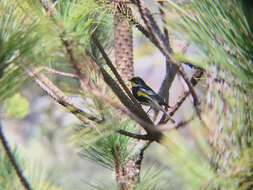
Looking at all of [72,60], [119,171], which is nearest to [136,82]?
[119,171]

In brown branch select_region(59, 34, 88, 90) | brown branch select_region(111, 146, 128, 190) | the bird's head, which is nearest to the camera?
brown branch select_region(59, 34, 88, 90)

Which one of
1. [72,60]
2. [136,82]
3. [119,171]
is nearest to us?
[72,60]

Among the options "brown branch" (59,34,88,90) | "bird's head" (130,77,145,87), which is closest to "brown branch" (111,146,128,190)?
"brown branch" (59,34,88,90)

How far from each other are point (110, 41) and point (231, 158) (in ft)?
2.69

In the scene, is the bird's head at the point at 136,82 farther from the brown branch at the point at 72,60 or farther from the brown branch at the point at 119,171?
the brown branch at the point at 72,60

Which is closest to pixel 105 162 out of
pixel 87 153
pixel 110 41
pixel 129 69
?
pixel 87 153

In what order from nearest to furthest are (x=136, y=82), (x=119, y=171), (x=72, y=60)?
(x=72, y=60) < (x=119, y=171) < (x=136, y=82)

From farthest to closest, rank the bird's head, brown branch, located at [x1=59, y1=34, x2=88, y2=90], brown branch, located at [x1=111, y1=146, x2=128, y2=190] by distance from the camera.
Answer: the bird's head
brown branch, located at [x1=111, y1=146, x2=128, y2=190]
brown branch, located at [x1=59, y1=34, x2=88, y2=90]

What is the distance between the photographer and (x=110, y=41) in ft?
3.79

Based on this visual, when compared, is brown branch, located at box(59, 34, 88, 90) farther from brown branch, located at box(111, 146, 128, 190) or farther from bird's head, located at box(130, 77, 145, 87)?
bird's head, located at box(130, 77, 145, 87)

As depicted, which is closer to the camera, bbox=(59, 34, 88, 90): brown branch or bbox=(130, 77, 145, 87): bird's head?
bbox=(59, 34, 88, 90): brown branch

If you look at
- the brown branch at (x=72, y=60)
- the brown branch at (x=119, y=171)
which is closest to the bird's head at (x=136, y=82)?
the brown branch at (x=119, y=171)

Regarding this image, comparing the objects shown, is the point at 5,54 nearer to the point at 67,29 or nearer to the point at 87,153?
the point at 67,29

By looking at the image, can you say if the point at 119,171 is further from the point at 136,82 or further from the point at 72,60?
the point at 136,82
